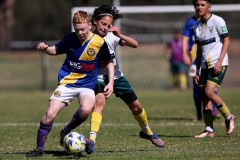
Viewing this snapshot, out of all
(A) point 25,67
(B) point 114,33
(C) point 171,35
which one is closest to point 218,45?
(B) point 114,33

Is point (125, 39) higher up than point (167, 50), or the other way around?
point (125, 39)

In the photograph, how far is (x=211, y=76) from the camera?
24.5 ft

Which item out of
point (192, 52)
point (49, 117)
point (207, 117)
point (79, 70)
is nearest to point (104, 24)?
point (79, 70)

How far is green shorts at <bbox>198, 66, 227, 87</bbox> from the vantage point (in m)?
7.45

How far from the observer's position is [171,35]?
19203mm

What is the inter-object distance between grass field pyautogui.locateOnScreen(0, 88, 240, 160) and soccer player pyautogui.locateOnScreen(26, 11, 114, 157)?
1.67 feet

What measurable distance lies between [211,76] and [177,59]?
10656mm

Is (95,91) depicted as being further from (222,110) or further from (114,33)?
(222,110)

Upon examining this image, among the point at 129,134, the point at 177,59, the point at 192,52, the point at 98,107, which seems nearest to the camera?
the point at 98,107

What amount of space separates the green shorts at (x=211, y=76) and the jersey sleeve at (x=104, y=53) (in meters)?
1.78

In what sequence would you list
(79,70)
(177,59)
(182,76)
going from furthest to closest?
(177,59) → (182,76) → (79,70)

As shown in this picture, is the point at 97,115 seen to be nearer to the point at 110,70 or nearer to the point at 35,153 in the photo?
the point at 110,70

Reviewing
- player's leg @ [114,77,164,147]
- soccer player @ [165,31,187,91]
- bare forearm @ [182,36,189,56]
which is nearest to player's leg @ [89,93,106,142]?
player's leg @ [114,77,164,147]

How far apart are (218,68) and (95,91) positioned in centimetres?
186
